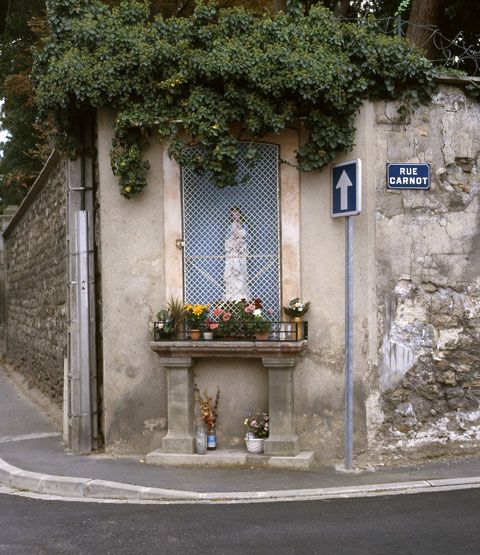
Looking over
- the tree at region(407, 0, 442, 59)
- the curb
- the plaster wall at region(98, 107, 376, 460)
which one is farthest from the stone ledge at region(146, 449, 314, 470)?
the tree at region(407, 0, 442, 59)

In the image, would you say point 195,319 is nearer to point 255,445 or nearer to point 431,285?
point 255,445

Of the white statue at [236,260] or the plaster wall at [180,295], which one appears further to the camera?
the white statue at [236,260]

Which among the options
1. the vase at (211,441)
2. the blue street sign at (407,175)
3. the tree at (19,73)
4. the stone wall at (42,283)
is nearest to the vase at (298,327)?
Result: the vase at (211,441)

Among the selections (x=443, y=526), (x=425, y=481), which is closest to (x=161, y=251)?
(x=425, y=481)

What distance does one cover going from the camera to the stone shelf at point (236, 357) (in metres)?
8.57

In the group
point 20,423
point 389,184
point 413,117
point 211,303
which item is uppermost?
point 413,117

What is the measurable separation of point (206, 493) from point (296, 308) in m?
2.15

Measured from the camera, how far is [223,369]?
8.96m

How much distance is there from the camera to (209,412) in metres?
8.92

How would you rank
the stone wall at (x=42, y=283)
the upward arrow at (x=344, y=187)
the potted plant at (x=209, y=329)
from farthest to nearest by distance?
the stone wall at (x=42, y=283) < the potted plant at (x=209, y=329) < the upward arrow at (x=344, y=187)

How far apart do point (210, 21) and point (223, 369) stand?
11.8 ft

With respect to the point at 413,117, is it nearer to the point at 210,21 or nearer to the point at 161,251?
the point at 210,21

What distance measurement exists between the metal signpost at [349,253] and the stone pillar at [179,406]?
1.62 metres

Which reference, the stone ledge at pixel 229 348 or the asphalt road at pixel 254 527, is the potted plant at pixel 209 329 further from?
the asphalt road at pixel 254 527
